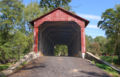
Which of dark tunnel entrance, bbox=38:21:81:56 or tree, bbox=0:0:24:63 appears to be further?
tree, bbox=0:0:24:63

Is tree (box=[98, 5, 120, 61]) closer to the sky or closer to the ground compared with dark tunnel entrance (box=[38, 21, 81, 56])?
closer to the sky

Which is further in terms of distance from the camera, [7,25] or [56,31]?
[7,25]

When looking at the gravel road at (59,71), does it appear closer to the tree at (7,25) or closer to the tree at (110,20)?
the tree at (7,25)

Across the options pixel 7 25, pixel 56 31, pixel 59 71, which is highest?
pixel 7 25

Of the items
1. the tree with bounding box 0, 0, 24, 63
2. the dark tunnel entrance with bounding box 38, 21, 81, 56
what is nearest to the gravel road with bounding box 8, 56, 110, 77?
the dark tunnel entrance with bounding box 38, 21, 81, 56

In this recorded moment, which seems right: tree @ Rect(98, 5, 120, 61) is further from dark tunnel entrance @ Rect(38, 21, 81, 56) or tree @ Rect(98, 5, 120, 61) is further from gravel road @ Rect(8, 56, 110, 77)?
gravel road @ Rect(8, 56, 110, 77)

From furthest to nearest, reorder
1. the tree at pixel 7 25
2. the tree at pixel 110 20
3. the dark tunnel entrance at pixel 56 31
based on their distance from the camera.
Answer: the tree at pixel 110 20 < the tree at pixel 7 25 < the dark tunnel entrance at pixel 56 31

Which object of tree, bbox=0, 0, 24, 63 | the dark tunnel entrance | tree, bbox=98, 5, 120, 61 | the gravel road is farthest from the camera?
tree, bbox=98, 5, 120, 61

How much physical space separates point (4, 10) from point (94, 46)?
37.7 metres

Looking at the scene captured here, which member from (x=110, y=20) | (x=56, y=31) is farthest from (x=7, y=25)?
(x=110, y=20)

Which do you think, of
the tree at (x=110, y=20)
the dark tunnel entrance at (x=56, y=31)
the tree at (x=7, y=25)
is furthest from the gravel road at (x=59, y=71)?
the tree at (x=110, y=20)

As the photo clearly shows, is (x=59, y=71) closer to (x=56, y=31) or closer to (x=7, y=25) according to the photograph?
(x=56, y=31)

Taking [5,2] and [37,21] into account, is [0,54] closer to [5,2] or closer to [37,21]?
[5,2]

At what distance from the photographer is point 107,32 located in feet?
143
